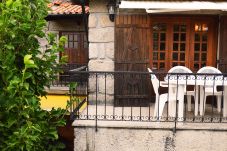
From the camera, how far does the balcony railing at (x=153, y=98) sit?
702 centimetres

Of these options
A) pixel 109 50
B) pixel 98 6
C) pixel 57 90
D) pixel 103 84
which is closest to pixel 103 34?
pixel 109 50

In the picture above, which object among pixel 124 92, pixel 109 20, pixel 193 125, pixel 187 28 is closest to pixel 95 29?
pixel 109 20

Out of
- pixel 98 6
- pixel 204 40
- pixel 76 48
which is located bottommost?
pixel 76 48

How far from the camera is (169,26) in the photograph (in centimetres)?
927

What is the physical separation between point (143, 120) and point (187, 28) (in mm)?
3282

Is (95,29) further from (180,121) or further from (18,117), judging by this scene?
(18,117)

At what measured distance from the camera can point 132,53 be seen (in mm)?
8914

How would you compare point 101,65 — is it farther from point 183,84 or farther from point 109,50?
point 183,84

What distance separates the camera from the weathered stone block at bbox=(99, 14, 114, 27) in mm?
9000

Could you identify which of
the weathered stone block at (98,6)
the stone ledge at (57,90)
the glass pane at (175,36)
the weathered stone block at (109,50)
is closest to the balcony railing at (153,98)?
the weathered stone block at (109,50)

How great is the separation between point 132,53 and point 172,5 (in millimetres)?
1640

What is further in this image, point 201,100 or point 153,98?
point 153,98

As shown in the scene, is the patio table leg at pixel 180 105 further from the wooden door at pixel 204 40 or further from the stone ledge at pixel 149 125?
the wooden door at pixel 204 40

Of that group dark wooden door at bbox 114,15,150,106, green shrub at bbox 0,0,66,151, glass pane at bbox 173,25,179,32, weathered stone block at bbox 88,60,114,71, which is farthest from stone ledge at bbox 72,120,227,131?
glass pane at bbox 173,25,179,32
